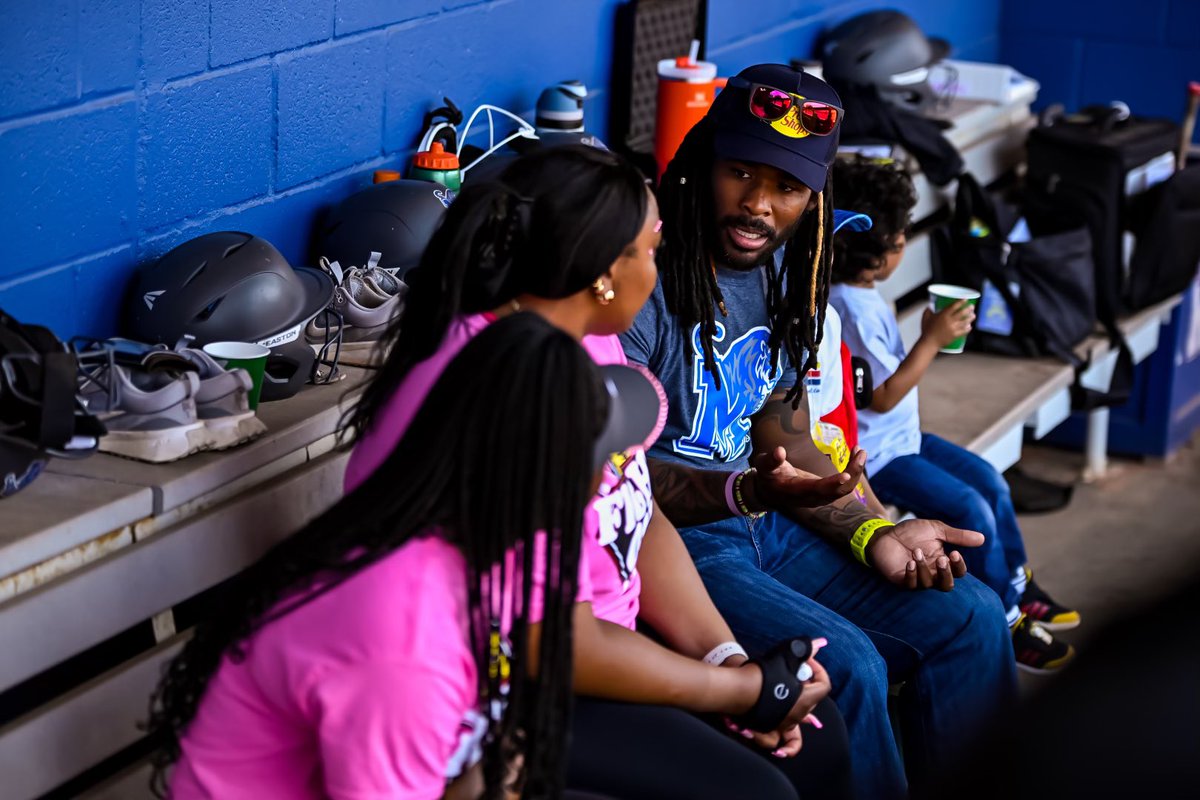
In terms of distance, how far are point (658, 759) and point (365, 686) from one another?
0.51 m

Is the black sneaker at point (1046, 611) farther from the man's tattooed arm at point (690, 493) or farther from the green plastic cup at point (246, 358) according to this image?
the green plastic cup at point (246, 358)

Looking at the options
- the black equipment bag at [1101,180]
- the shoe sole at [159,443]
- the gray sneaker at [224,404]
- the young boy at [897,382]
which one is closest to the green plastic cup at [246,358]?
the gray sneaker at [224,404]

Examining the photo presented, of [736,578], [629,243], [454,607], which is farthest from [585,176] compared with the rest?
[736,578]

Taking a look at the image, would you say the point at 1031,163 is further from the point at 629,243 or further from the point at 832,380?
the point at 629,243

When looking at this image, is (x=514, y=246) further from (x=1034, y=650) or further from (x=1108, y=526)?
(x=1108, y=526)

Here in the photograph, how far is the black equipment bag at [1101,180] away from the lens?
4.30 metres

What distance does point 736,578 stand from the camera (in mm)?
2260

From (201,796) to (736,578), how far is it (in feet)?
3.06

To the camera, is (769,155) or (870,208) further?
(870,208)

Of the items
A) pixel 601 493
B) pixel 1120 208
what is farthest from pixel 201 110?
pixel 1120 208

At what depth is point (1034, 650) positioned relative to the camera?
10.7 ft

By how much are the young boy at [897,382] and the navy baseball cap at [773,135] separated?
59cm

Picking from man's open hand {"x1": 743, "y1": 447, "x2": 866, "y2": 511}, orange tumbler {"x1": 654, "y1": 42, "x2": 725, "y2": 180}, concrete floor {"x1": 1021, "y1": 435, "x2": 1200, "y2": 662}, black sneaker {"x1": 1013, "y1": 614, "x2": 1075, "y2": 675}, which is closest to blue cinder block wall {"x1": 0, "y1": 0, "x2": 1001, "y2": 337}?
orange tumbler {"x1": 654, "y1": 42, "x2": 725, "y2": 180}

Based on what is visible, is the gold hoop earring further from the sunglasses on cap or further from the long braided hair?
the sunglasses on cap
